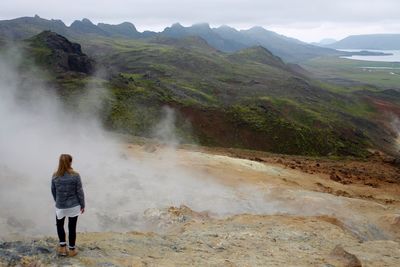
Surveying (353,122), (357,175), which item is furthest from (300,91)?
(357,175)

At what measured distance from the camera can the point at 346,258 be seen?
14.0m

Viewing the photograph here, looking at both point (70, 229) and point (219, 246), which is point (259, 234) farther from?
point (70, 229)

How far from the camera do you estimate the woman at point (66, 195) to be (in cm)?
1035

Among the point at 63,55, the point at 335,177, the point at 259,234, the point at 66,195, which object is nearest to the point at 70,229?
the point at 66,195

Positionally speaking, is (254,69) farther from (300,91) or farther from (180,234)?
(180,234)

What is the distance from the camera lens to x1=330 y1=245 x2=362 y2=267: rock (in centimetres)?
1362

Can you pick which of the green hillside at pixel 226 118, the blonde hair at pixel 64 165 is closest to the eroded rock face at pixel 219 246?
the blonde hair at pixel 64 165

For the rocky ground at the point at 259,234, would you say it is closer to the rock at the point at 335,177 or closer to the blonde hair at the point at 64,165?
the rock at the point at 335,177

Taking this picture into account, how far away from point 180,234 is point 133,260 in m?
4.44

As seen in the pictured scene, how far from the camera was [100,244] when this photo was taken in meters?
12.5

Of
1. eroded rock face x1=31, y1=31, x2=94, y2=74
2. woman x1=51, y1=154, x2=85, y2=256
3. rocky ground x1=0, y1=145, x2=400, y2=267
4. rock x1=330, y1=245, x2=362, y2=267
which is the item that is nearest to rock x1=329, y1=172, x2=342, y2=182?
rocky ground x1=0, y1=145, x2=400, y2=267

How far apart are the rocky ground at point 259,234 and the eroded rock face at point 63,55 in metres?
43.3

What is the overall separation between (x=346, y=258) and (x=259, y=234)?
350 centimetres

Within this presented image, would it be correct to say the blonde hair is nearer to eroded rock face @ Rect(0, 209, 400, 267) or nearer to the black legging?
the black legging
